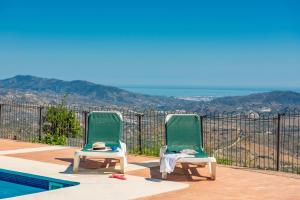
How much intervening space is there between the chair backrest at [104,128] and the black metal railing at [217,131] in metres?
1.66

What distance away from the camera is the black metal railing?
11.6 m

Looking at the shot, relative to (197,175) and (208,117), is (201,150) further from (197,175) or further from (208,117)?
(208,117)

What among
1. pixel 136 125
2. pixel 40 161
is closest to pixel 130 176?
pixel 40 161

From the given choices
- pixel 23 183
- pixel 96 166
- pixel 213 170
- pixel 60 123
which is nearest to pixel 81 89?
pixel 60 123

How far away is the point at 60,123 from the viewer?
648 inches

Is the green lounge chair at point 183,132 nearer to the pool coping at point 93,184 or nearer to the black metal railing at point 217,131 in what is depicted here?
the pool coping at point 93,184

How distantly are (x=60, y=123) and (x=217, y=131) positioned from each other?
5.53 meters

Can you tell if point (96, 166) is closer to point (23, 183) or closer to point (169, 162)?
point (23, 183)

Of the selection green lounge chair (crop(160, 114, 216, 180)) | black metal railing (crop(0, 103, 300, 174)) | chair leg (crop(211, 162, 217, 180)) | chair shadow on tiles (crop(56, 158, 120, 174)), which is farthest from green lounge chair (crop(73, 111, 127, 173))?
chair leg (crop(211, 162, 217, 180))

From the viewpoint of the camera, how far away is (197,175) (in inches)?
392

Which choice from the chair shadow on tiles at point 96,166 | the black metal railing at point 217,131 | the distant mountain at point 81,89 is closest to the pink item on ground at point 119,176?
the chair shadow on tiles at point 96,166

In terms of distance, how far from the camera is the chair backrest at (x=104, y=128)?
36.6 ft

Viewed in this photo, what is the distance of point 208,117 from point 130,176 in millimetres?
3187

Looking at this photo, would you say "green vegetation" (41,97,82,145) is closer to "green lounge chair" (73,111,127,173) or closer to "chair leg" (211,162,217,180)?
"green lounge chair" (73,111,127,173)
